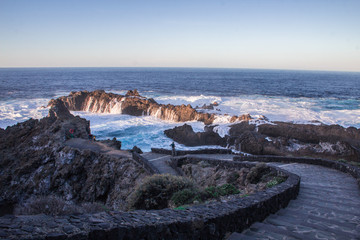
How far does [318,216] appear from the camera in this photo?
5.57 m

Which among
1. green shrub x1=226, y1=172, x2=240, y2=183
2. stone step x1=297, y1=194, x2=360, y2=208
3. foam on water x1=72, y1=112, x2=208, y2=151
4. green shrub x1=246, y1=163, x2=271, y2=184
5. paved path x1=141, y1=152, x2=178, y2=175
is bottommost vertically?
foam on water x1=72, y1=112, x2=208, y2=151

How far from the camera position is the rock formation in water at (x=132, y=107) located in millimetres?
34125

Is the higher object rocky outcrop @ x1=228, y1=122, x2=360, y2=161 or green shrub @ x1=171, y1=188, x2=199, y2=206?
green shrub @ x1=171, y1=188, x2=199, y2=206

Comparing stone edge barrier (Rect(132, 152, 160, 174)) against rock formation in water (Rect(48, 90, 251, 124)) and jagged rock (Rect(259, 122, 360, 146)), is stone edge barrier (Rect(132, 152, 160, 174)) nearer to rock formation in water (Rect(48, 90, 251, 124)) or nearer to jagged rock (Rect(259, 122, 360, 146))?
jagged rock (Rect(259, 122, 360, 146))

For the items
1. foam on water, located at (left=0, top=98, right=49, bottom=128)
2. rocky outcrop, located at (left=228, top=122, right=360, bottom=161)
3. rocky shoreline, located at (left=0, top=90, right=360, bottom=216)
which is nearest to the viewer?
rocky shoreline, located at (left=0, top=90, right=360, bottom=216)

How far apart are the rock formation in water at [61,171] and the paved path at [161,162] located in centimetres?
121

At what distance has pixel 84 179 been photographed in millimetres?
15383

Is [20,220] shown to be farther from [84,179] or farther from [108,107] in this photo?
[108,107]

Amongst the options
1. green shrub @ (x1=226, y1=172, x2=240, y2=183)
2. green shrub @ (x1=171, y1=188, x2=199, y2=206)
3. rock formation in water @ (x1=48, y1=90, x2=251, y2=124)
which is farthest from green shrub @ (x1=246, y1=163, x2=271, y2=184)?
rock formation in water @ (x1=48, y1=90, x2=251, y2=124)

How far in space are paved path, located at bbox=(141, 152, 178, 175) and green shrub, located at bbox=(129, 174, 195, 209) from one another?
5203 millimetres

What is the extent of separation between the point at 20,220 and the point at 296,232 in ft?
13.8

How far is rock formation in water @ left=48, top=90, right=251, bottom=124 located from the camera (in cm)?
3412

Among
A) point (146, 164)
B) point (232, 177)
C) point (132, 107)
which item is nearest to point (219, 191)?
point (232, 177)

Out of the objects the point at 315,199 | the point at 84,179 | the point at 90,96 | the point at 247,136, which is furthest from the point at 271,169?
the point at 90,96
